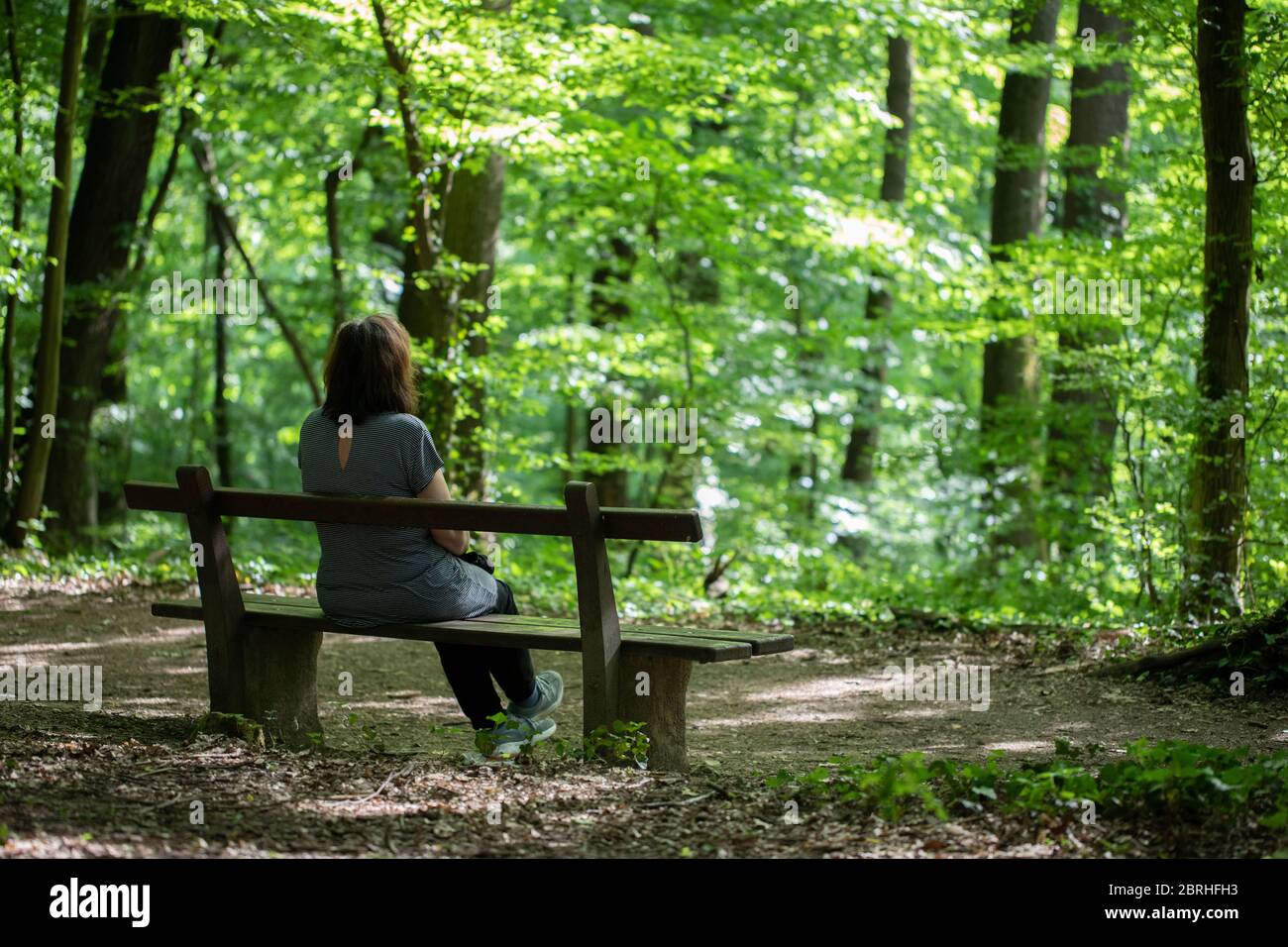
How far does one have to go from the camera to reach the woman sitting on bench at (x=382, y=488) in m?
5.18

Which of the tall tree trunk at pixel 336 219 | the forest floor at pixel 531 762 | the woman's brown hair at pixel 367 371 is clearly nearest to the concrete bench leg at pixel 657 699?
the forest floor at pixel 531 762

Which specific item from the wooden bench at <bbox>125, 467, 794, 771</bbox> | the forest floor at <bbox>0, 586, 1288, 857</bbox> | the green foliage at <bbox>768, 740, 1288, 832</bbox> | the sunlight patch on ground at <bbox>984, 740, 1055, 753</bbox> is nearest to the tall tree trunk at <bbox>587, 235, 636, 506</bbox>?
the forest floor at <bbox>0, 586, 1288, 857</bbox>

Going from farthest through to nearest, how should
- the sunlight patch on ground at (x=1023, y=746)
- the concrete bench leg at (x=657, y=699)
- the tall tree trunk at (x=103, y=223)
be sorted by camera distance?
1. the tall tree trunk at (x=103, y=223)
2. the sunlight patch on ground at (x=1023, y=746)
3. the concrete bench leg at (x=657, y=699)

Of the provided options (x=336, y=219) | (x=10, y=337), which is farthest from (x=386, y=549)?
(x=336, y=219)

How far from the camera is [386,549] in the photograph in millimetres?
5195

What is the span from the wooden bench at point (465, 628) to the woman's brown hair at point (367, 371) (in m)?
0.39

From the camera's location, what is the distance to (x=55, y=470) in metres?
12.4

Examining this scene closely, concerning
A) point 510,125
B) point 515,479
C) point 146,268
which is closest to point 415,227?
point 510,125

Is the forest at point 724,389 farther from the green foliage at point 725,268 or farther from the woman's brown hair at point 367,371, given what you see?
the woman's brown hair at point 367,371

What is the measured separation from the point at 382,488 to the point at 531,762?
124 centimetres

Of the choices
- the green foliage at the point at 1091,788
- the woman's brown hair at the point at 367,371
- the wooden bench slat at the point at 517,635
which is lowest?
the green foliage at the point at 1091,788

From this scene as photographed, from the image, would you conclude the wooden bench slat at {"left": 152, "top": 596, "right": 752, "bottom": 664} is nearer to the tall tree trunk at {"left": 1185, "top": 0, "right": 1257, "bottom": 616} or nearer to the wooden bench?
the wooden bench

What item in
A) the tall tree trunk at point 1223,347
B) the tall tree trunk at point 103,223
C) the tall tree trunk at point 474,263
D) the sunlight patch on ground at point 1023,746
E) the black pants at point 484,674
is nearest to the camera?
the black pants at point 484,674
